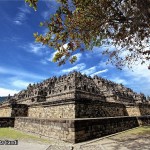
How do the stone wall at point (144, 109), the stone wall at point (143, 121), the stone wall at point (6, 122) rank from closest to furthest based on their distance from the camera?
the stone wall at point (143, 121) → the stone wall at point (6, 122) → the stone wall at point (144, 109)

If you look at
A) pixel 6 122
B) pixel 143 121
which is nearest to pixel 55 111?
pixel 6 122

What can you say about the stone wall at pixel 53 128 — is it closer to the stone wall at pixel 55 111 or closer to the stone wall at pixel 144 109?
the stone wall at pixel 55 111

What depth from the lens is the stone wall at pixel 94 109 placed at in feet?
44.4

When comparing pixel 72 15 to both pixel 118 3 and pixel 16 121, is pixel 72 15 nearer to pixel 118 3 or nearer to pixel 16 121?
pixel 118 3

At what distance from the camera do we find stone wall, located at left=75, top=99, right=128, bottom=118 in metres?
13.5

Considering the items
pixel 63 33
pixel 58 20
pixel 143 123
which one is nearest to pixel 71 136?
pixel 63 33

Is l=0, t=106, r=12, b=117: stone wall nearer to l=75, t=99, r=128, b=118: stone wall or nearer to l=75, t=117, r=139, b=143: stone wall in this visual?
l=75, t=99, r=128, b=118: stone wall

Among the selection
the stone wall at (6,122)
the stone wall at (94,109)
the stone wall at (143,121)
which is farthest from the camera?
the stone wall at (6,122)

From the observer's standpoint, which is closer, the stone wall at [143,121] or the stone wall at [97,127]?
the stone wall at [97,127]

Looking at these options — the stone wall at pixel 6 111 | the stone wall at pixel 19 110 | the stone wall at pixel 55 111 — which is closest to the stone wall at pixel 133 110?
the stone wall at pixel 55 111

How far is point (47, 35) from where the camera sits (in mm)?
8570

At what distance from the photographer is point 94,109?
590 inches

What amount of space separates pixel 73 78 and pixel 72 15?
2187 cm

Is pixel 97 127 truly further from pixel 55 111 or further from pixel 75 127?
pixel 55 111
